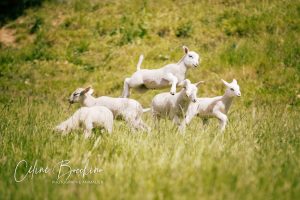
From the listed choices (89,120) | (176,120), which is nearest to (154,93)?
(176,120)

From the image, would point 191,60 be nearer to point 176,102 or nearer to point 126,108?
point 176,102

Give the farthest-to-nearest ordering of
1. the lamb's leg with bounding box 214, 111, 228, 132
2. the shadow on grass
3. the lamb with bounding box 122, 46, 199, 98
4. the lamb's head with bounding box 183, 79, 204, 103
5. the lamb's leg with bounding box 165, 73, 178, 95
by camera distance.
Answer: the shadow on grass < the lamb with bounding box 122, 46, 199, 98 < the lamb's leg with bounding box 165, 73, 178, 95 < the lamb's leg with bounding box 214, 111, 228, 132 < the lamb's head with bounding box 183, 79, 204, 103

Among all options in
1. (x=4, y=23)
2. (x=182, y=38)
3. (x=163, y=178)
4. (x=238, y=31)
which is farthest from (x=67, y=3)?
(x=163, y=178)

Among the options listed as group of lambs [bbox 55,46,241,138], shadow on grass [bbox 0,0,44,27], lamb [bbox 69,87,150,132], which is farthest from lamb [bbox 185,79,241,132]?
shadow on grass [bbox 0,0,44,27]

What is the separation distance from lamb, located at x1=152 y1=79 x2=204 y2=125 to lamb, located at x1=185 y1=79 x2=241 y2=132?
0.14 m

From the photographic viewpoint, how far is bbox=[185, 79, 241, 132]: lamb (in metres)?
6.31

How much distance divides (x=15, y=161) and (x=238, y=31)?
10858 millimetres

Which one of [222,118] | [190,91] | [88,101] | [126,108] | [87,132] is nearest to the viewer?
[87,132]

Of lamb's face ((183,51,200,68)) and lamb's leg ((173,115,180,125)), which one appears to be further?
lamb's face ((183,51,200,68))

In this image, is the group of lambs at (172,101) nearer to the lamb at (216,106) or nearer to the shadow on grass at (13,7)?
the lamb at (216,106)

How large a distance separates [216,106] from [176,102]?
1.92 ft

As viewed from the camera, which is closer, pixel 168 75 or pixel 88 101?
pixel 168 75

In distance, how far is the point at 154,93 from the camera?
11398mm

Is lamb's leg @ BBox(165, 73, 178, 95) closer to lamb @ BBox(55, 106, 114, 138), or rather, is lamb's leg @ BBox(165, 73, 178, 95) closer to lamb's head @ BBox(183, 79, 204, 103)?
lamb's head @ BBox(183, 79, 204, 103)
